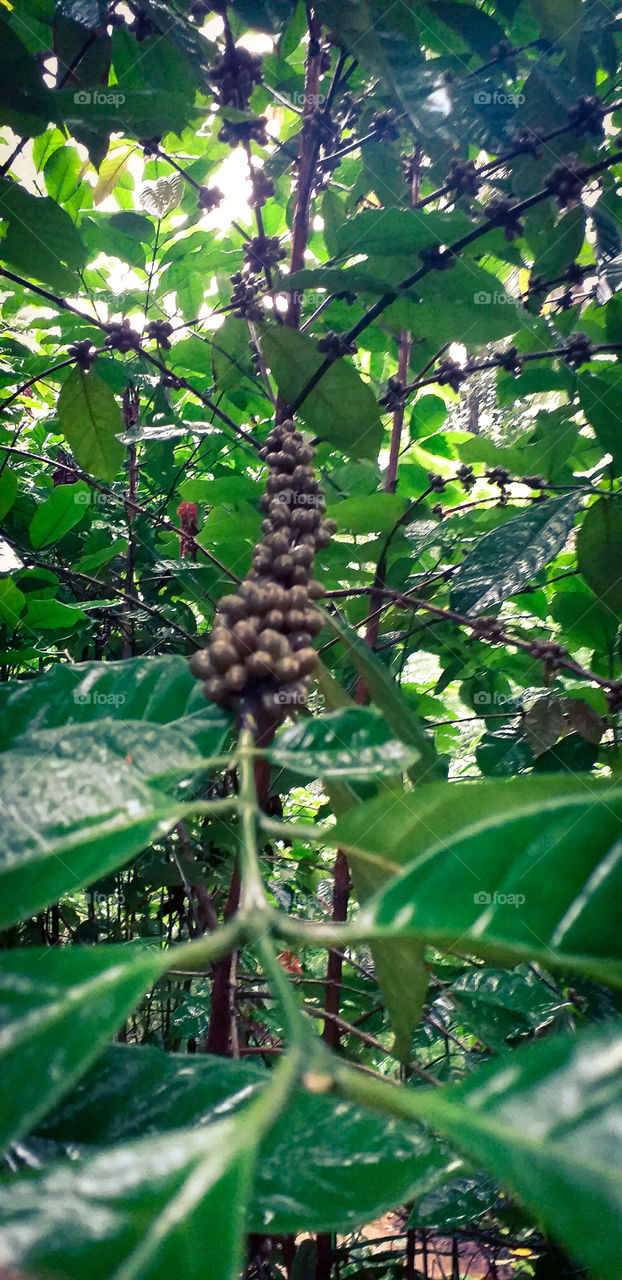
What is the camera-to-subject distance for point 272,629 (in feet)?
1.57

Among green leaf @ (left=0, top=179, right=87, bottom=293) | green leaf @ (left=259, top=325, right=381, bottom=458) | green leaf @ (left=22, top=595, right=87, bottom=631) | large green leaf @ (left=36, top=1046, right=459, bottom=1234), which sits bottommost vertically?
large green leaf @ (left=36, top=1046, right=459, bottom=1234)

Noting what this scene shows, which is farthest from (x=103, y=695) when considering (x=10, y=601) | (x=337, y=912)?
Result: (x=337, y=912)

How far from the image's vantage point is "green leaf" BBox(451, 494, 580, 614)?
786mm

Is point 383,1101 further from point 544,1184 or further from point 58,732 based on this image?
point 58,732

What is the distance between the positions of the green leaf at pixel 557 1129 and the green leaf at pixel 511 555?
57 cm

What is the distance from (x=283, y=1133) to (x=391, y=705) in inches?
11.6

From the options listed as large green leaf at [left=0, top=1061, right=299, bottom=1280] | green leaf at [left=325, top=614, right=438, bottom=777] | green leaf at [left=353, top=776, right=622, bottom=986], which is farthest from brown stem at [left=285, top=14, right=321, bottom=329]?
large green leaf at [left=0, top=1061, right=299, bottom=1280]

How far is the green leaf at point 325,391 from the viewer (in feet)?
2.50

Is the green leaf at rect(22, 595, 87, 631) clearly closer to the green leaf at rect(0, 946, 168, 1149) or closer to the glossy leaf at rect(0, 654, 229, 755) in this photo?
the glossy leaf at rect(0, 654, 229, 755)

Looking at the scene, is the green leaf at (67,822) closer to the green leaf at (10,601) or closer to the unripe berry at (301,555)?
the unripe berry at (301,555)

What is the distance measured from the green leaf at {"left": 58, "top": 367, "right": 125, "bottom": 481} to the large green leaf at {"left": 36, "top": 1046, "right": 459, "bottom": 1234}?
2.54ft

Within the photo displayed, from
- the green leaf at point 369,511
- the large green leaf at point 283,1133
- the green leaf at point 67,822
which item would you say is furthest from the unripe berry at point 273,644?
the green leaf at point 369,511

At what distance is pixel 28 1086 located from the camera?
0.79ft

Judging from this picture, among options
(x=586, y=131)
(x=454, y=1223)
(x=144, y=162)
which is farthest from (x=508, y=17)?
(x=454, y=1223)
